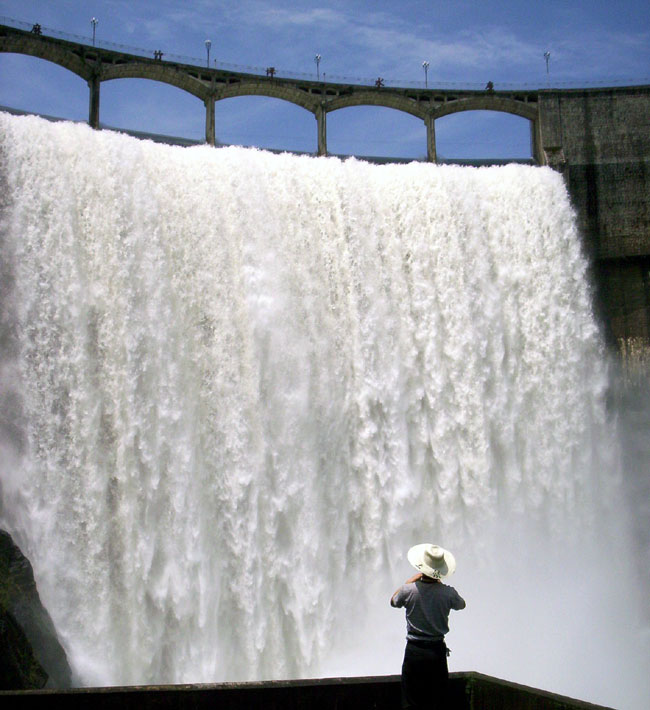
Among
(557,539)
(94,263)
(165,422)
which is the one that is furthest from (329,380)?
(557,539)

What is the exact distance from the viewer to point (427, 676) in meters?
6.28

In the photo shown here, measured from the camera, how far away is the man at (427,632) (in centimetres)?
627

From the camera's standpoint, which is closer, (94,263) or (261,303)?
(94,263)

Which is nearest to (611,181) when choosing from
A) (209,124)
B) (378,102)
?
(378,102)

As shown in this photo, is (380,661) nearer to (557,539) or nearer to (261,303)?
(557,539)

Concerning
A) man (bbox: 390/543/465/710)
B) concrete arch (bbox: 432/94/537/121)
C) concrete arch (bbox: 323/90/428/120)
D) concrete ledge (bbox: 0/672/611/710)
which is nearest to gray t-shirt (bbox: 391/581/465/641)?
man (bbox: 390/543/465/710)

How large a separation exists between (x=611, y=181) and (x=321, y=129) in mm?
8131

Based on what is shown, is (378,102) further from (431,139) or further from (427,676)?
(427,676)

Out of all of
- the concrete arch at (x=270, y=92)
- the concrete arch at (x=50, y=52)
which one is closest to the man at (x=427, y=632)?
the concrete arch at (x=50, y=52)

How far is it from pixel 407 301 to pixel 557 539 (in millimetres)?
6456

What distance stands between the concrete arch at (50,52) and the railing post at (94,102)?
0.14m

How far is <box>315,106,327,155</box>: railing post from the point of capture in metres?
23.5

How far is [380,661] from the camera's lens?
601 inches

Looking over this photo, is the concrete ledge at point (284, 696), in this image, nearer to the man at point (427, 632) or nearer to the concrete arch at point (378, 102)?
the man at point (427, 632)
